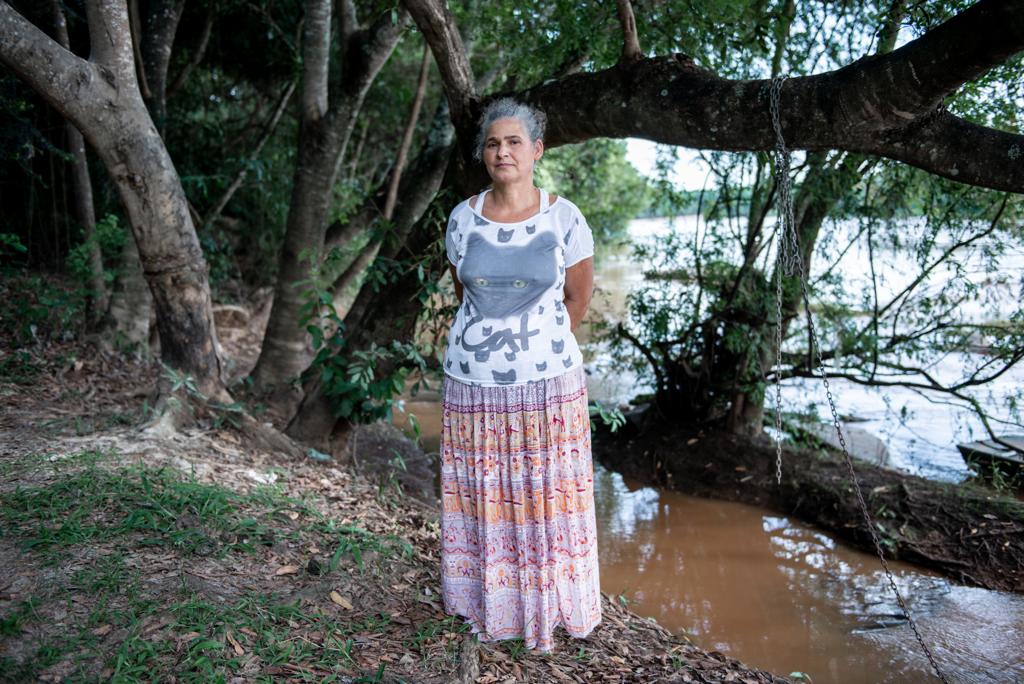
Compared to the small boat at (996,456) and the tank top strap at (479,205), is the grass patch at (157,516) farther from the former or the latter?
the small boat at (996,456)

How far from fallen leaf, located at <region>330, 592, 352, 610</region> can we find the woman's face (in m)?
1.73

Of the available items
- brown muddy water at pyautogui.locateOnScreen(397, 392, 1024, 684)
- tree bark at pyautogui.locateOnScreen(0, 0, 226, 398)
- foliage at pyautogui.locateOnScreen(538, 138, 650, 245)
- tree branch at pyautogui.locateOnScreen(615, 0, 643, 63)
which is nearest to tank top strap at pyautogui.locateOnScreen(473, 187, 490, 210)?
tree branch at pyautogui.locateOnScreen(615, 0, 643, 63)

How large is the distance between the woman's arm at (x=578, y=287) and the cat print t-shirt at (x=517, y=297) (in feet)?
0.23

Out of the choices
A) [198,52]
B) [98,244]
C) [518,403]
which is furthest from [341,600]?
[198,52]

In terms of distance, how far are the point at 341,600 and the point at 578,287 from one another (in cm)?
153

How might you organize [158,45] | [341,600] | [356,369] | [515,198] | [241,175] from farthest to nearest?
[241,175] → [158,45] → [356,369] → [341,600] → [515,198]

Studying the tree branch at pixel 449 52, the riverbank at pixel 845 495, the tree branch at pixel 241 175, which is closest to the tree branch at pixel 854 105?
the tree branch at pixel 449 52

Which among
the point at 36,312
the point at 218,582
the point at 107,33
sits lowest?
the point at 218,582

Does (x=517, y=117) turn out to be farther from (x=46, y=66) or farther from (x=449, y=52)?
(x=46, y=66)

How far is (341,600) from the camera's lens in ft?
9.98

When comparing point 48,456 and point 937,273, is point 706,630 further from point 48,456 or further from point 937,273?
point 48,456

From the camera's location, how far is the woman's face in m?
2.67

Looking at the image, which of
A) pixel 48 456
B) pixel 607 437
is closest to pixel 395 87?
pixel 607 437

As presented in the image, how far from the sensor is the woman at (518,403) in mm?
2668
